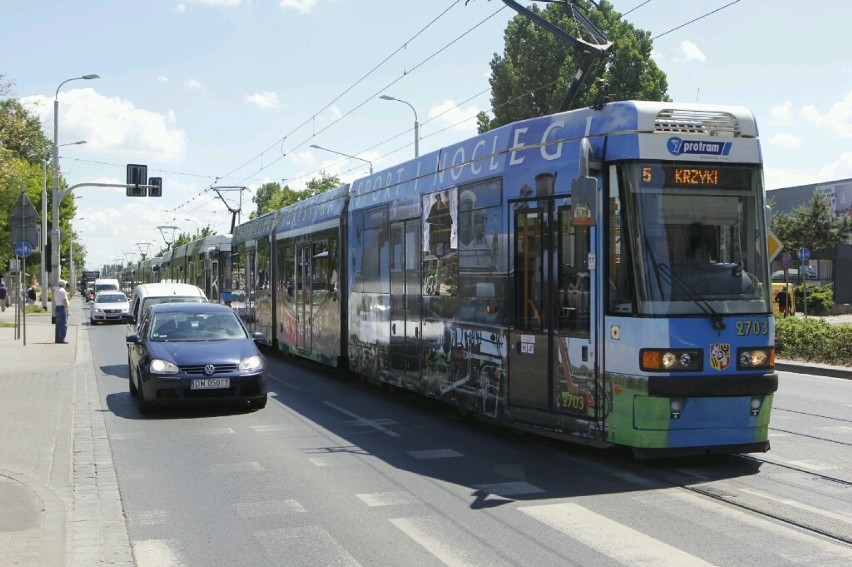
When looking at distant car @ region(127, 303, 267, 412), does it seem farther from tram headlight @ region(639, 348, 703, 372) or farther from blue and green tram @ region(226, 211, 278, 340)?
blue and green tram @ region(226, 211, 278, 340)

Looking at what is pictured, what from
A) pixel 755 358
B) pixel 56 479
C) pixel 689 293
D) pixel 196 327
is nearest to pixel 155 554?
pixel 56 479

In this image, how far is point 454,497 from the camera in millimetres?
7547

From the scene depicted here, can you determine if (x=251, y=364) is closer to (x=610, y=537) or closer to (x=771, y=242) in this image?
(x=771, y=242)

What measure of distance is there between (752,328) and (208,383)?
22.7 ft

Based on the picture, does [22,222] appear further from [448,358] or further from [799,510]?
[799,510]

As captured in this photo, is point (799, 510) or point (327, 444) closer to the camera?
point (799, 510)

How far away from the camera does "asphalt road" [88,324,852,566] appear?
19.9 feet

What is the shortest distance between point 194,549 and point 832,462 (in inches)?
231

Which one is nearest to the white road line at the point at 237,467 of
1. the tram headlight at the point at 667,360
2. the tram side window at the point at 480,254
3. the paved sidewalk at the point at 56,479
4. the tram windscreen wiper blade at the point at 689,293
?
the paved sidewalk at the point at 56,479

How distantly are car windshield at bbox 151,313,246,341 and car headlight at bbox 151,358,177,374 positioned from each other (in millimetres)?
1059

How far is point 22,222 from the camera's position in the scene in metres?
21.7

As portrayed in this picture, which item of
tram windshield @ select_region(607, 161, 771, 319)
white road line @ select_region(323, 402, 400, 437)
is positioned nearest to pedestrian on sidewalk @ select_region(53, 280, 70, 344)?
white road line @ select_region(323, 402, 400, 437)

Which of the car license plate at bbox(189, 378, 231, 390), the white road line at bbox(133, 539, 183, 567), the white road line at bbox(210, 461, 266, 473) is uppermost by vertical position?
the car license plate at bbox(189, 378, 231, 390)

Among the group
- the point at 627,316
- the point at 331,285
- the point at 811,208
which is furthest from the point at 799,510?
the point at 811,208
